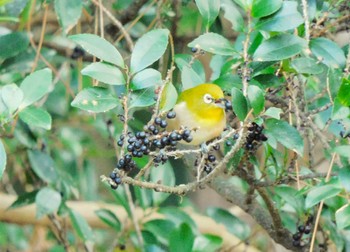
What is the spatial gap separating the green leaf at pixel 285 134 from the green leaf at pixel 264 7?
0.67 feet

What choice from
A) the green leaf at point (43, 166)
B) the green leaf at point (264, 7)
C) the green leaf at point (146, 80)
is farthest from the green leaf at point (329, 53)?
the green leaf at point (43, 166)

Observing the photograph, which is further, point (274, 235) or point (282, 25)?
point (274, 235)

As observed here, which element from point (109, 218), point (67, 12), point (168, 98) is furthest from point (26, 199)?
point (168, 98)

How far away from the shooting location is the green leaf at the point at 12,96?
4.92 ft

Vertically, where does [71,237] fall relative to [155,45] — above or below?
below

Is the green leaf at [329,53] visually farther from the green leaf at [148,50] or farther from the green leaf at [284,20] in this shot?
the green leaf at [148,50]

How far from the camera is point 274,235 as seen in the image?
1.84 meters

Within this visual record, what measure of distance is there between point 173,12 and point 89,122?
2.45ft

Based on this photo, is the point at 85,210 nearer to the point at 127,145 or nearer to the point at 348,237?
the point at 348,237

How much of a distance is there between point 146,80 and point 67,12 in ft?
1.50

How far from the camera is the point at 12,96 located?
1507 millimetres

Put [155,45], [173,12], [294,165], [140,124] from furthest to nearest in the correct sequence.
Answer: [140,124], [173,12], [294,165], [155,45]

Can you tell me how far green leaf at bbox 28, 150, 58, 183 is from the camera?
7.23 ft

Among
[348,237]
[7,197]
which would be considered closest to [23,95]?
[348,237]
